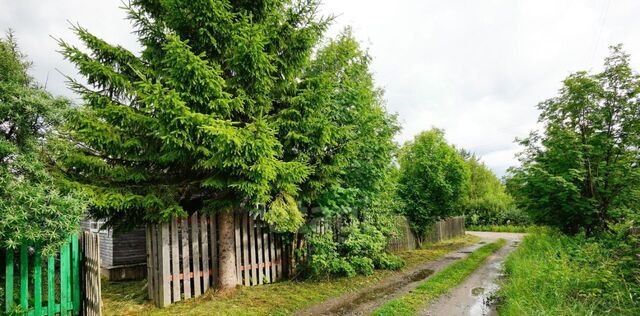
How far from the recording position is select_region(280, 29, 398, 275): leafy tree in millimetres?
6262

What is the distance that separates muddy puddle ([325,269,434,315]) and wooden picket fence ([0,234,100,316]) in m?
3.96

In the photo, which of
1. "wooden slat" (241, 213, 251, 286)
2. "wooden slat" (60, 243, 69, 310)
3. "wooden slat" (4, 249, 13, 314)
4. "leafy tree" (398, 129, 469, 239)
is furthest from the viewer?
"leafy tree" (398, 129, 469, 239)

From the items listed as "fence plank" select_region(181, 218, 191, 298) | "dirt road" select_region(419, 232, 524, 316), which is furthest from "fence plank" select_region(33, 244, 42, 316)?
"dirt road" select_region(419, 232, 524, 316)

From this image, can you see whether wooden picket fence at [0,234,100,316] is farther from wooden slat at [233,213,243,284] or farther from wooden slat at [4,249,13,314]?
wooden slat at [233,213,243,284]

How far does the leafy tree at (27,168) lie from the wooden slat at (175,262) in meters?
1.73

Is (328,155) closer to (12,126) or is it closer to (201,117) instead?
(201,117)

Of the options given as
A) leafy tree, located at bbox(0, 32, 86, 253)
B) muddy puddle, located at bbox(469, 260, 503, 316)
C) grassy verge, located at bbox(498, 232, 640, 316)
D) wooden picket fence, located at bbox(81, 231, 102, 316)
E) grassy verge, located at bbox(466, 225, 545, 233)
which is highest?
leafy tree, located at bbox(0, 32, 86, 253)

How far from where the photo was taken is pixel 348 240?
7.74 metres

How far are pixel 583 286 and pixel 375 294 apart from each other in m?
3.62

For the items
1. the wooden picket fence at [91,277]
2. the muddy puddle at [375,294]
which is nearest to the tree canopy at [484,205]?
the muddy puddle at [375,294]

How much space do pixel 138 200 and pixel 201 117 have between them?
1.91 meters

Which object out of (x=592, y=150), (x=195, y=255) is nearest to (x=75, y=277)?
(x=195, y=255)

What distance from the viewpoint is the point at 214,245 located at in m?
6.37

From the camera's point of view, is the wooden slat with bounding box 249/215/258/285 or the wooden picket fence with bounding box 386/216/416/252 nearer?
the wooden slat with bounding box 249/215/258/285
